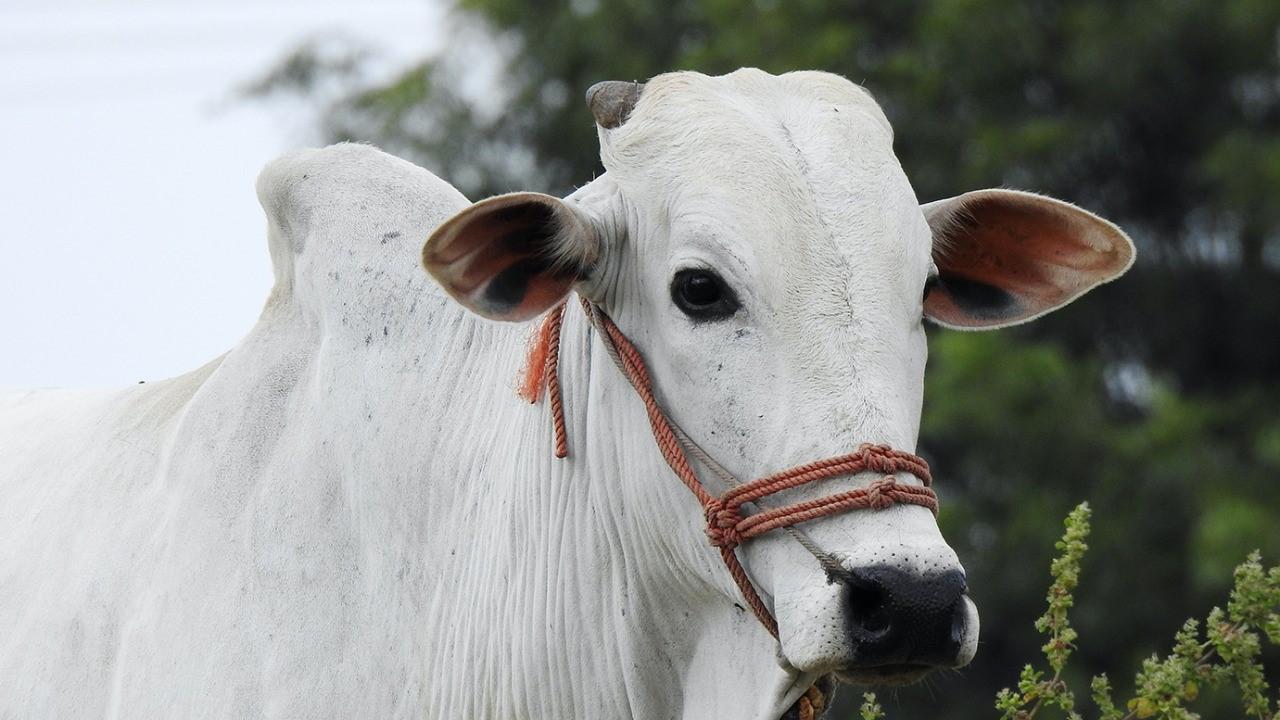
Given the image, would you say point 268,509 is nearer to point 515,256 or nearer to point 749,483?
point 515,256

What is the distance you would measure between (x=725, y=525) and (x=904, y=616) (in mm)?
428

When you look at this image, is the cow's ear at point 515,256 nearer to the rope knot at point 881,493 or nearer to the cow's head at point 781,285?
the cow's head at point 781,285

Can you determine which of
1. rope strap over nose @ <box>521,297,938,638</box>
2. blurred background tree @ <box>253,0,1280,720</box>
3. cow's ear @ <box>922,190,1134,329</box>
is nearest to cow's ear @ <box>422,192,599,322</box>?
rope strap over nose @ <box>521,297,938,638</box>

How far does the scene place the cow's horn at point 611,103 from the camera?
393 centimetres

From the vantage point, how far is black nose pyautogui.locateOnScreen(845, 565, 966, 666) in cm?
321

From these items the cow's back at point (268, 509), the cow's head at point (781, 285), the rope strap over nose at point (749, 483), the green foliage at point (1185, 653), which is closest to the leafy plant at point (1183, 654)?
the green foliage at point (1185, 653)

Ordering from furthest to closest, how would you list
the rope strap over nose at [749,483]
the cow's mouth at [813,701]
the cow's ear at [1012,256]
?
the cow's ear at [1012,256]
the cow's mouth at [813,701]
the rope strap over nose at [749,483]

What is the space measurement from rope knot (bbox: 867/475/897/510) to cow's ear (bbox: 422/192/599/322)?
0.81 m

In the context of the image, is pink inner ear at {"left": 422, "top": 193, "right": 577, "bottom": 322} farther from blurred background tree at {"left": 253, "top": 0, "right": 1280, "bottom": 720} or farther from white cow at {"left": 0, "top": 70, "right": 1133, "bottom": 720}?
blurred background tree at {"left": 253, "top": 0, "right": 1280, "bottom": 720}

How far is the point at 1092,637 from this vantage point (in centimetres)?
1355

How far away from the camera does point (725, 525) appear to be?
3.52 m

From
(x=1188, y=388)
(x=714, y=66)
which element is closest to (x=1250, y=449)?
(x=1188, y=388)

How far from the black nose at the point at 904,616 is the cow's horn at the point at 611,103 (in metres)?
1.13

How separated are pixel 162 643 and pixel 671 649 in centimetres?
115
